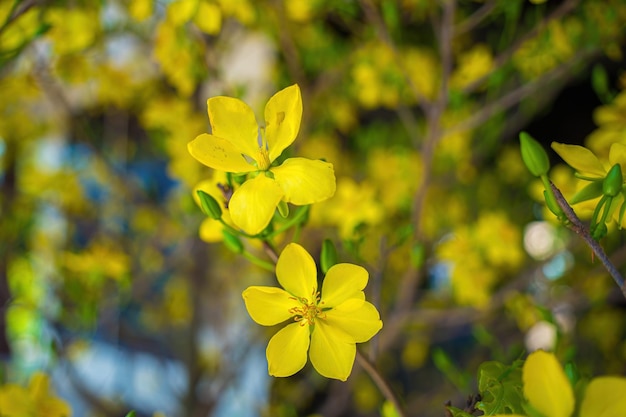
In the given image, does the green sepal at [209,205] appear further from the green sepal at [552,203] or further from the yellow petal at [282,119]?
the green sepal at [552,203]

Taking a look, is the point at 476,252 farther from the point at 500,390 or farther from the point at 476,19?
the point at 500,390

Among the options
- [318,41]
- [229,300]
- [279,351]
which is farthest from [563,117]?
[279,351]

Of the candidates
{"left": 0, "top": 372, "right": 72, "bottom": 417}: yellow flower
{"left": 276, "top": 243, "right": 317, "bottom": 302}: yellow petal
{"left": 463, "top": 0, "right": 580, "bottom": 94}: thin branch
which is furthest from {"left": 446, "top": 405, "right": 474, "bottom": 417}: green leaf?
{"left": 463, "top": 0, "right": 580, "bottom": 94}: thin branch

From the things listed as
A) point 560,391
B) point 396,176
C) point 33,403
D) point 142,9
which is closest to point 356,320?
Answer: point 560,391

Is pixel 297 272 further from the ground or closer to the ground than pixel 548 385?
further from the ground

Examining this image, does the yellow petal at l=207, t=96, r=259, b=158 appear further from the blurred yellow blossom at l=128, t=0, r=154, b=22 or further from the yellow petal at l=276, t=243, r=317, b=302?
the blurred yellow blossom at l=128, t=0, r=154, b=22

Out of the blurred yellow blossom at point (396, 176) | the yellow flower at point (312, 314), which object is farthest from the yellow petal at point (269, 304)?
the blurred yellow blossom at point (396, 176)

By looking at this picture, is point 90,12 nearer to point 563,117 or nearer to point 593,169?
point 593,169

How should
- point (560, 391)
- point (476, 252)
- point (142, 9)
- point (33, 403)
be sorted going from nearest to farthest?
point (560, 391), point (33, 403), point (142, 9), point (476, 252)
